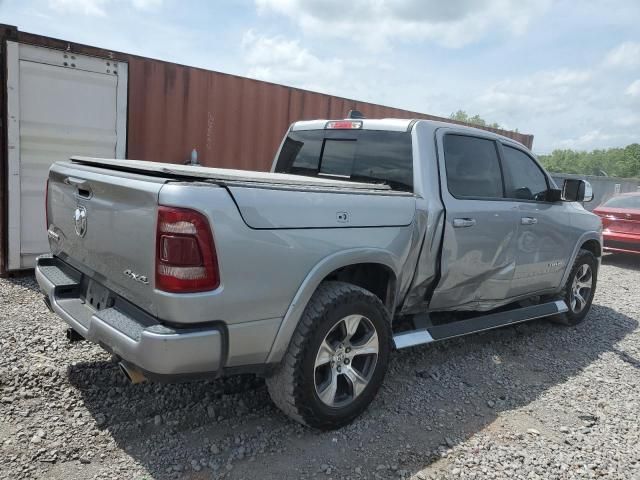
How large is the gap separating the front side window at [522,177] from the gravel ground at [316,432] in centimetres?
141

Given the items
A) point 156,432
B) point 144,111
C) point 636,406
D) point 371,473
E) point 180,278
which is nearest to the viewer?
point 180,278

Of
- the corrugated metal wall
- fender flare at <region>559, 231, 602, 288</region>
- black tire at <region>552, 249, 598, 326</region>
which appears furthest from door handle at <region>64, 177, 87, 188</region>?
black tire at <region>552, 249, 598, 326</region>

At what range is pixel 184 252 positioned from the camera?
7.47ft

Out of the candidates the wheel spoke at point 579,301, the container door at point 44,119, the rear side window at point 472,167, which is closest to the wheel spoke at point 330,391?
the rear side window at point 472,167

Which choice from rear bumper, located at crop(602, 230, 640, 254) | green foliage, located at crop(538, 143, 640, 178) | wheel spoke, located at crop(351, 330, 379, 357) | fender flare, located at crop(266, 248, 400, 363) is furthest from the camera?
green foliage, located at crop(538, 143, 640, 178)

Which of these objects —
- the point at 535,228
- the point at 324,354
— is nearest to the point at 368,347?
the point at 324,354

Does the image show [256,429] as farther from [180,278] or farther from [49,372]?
[49,372]

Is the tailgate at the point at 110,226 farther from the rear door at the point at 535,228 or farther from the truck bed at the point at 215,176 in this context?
the rear door at the point at 535,228

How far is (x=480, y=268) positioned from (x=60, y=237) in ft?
9.52

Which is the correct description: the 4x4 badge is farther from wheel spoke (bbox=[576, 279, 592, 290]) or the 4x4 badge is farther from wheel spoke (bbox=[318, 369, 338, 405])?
wheel spoke (bbox=[576, 279, 592, 290])

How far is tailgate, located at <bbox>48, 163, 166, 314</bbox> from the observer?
2381 millimetres

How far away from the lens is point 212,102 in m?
6.86

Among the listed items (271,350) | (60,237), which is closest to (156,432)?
(271,350)

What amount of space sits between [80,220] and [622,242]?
9728 millimetres
